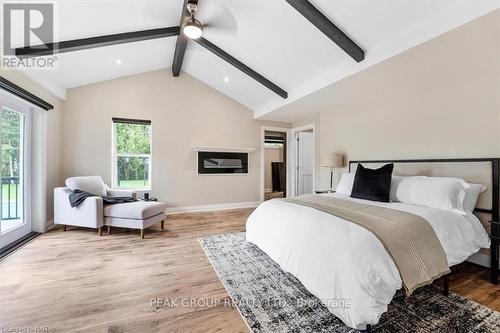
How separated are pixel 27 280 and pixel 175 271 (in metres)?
1.34

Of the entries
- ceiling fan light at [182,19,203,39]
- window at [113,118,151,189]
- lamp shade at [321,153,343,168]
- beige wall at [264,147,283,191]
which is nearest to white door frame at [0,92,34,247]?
window at [113,118,151,189]

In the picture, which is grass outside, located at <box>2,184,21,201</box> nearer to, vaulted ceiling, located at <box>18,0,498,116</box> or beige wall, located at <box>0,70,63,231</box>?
beige wall, located at <box>0,70,63,231</box>

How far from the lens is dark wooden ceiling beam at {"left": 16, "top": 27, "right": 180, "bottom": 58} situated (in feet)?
9.22

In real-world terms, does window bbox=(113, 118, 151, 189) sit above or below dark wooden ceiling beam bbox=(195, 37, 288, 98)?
below

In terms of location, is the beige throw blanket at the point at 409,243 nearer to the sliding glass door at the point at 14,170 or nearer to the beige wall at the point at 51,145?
the sliding glass door at the point at 14,170

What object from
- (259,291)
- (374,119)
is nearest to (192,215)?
(259,291)

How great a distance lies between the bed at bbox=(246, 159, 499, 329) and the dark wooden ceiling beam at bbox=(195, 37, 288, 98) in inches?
103

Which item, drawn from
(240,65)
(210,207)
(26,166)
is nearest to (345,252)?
(240,65)

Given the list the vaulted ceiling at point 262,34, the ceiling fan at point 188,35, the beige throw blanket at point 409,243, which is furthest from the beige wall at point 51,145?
the beige throw blanket at point 409,243

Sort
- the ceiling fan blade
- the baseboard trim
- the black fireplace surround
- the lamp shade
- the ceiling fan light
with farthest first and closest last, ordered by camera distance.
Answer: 1. the black fireplace surround
2. the baseboard trim
3. the lamp shade
4. the ceiling fan blade
5. the ceiling fan light

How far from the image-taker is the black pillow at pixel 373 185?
2652 mm

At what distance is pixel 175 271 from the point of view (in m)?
2.30

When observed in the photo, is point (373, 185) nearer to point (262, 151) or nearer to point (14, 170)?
point (262, 151)

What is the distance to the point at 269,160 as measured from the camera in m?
9.07
